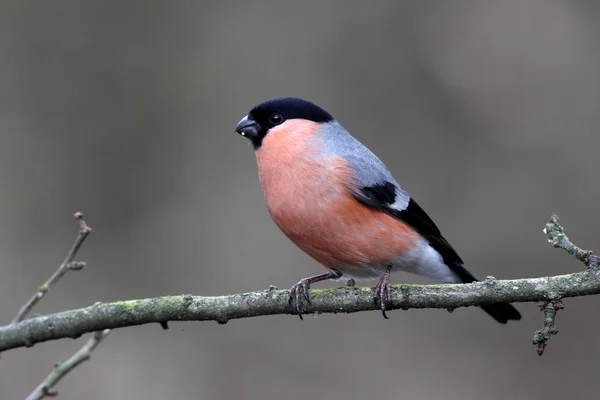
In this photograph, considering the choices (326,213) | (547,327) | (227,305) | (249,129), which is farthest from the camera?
(249,129)

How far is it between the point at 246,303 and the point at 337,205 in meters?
1.06

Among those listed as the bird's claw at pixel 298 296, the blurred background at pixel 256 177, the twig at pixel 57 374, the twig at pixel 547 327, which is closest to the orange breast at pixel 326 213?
the bird's claw at pixel 298 296

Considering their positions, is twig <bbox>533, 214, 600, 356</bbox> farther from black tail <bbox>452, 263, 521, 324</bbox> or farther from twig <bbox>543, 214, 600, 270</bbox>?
black tail <bbox>452, 263, 521, 324</bbox>

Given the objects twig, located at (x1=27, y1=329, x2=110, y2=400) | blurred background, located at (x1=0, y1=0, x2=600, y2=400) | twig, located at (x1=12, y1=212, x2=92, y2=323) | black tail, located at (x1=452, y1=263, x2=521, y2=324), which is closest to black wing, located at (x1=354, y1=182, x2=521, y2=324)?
black tail, located at (x1=452, y1=263, x2=521, y2=324)

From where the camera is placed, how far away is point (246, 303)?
11.1 feet

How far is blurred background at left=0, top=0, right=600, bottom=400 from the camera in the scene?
7.03 m

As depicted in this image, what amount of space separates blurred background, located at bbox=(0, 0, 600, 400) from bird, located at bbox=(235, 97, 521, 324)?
2582mm

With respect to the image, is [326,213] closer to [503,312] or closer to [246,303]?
[246,303]

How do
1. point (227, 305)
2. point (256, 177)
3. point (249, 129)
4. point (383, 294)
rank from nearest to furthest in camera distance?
point (227, 305), point (383, 294), point (249, 129), point (256, 177)

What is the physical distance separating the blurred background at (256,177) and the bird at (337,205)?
8.47ft

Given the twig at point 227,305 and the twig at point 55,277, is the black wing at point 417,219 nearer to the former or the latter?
the twig at point 227,305

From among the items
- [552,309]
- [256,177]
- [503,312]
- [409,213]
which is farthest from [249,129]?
[256,177]

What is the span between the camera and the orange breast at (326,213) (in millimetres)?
4137

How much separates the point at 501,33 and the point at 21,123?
609 centimetres
